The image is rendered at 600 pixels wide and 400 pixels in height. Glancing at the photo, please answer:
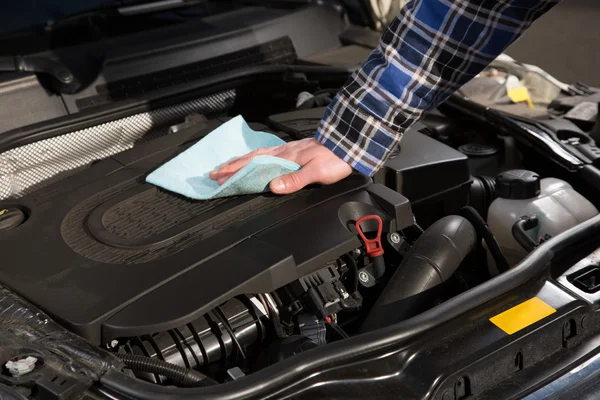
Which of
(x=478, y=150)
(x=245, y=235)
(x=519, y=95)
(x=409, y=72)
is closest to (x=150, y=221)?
(x=245, y=235)

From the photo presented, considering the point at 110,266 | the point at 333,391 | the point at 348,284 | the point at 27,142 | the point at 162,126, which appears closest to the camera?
the point at 333,391

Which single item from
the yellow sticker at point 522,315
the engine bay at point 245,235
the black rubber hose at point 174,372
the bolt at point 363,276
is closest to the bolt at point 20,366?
the engine bay at point 245,235

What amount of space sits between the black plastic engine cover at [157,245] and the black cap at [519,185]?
0.28 m

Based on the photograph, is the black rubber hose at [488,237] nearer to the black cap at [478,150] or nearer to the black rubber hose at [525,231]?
the black rubber hose at [525,231]

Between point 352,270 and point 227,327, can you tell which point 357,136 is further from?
point 227,327

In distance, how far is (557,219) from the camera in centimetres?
160

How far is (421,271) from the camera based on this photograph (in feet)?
4.46

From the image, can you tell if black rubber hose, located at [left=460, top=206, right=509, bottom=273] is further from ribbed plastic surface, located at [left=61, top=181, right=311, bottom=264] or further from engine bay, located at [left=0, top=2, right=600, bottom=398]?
ribbed plastic surface, located at [left=61, top=181, right=311, bottom=264]

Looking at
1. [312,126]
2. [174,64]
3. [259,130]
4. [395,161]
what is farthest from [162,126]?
[395,161]

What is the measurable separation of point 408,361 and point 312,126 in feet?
2.51

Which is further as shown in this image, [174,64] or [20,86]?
[174,64]

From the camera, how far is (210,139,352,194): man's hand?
1.48 meters

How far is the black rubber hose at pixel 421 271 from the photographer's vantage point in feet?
4.36

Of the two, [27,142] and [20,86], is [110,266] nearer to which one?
[27,142]
